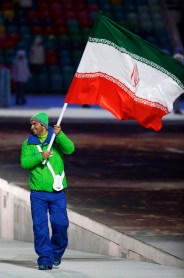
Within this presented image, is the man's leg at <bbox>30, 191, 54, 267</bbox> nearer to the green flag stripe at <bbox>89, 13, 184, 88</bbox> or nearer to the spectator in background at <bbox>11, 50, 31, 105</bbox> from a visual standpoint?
the green flag stripe at <bbox>89, 13, 184, 88</bbox>

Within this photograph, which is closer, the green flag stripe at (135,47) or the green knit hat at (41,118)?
the green knit hat at (41,118)

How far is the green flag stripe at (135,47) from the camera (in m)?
12.4

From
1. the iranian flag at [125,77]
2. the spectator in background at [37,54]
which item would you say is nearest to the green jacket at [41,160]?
the iranian flag at [125,77]

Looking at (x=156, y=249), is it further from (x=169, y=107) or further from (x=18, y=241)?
(x=18, y=241)

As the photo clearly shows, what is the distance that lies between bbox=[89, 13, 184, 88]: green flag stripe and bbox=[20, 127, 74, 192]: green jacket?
3.68ft

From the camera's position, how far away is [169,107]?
12.6 meters

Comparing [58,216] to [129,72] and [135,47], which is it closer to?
[129,72]

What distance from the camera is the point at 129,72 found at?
501 inches

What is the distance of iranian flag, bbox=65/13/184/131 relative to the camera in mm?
12508

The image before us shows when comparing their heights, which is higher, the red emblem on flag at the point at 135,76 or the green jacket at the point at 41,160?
the red emblem on flag at the point at 135,76

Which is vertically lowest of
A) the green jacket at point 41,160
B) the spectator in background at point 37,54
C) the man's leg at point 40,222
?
the man's leg at point 40,222

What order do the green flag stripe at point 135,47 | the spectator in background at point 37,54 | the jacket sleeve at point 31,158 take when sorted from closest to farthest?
the jacket sleeve at point 31,158
the green flag stripe at point 135,47
the spectator in background at point 37,54

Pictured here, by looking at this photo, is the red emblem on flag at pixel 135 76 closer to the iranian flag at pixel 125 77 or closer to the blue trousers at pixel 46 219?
the iranian flag at pixel 125 77

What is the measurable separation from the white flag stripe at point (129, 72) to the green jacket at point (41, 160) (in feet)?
3.23
